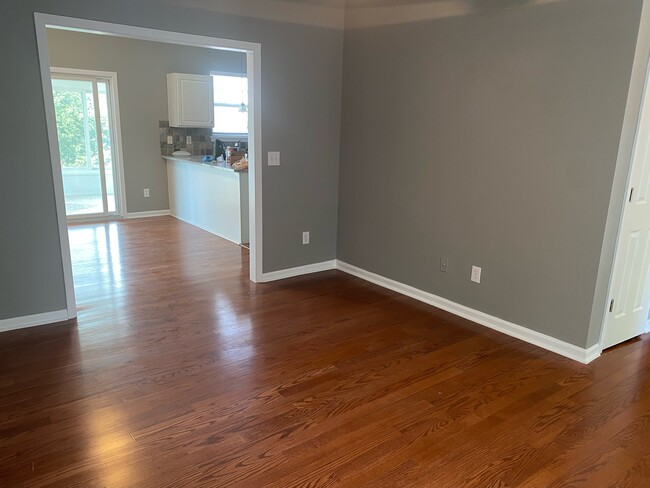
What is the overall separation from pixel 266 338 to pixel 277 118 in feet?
6.54

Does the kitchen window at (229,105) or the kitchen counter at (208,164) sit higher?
the kitchen window at (229,105)

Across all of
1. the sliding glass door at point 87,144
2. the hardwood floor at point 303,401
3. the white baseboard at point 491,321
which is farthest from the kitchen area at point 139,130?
the hardwood floor at point 303,401

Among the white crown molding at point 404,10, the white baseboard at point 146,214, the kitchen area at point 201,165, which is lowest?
the white baseboard at point 146,214

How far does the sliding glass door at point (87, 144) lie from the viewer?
639 centimetres

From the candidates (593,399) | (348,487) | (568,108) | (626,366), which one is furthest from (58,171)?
(626,366)

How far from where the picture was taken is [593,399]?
246 centimetres

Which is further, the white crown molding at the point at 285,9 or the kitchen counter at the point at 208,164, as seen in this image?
the kitchen counter at the point at 208,164

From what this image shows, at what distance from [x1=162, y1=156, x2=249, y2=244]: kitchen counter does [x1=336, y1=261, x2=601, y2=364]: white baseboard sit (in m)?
1.70

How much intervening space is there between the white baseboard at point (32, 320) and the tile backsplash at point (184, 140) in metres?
4.33

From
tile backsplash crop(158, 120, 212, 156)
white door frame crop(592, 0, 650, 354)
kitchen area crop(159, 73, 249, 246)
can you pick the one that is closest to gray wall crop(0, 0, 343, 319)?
kitchen area crop(159, 73, 249, 246)

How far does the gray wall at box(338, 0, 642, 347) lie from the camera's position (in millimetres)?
2652

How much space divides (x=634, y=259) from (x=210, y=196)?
15.6ft

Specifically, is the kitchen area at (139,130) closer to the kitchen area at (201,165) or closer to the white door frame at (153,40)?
the kitchen area at (201,165)

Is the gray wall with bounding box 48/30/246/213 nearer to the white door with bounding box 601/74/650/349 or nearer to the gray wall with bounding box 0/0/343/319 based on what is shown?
the gray wall with bounding box 0/0/343/319
